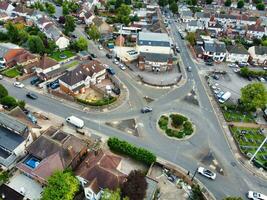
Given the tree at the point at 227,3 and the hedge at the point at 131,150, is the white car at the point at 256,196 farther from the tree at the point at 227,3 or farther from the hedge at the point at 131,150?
the tree at the point at 227,3

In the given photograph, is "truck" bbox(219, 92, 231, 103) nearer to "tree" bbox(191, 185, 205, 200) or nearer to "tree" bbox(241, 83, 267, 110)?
"tree" bbox(241, 83, 267, 110)

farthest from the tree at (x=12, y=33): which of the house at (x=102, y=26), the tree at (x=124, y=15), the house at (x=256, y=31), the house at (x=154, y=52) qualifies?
the house at (x=256, y=31)

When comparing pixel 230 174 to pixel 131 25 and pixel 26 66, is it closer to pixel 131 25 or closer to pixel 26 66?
pixel 26 66

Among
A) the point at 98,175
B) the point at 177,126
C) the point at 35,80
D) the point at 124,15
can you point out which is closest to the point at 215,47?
the point at 124,15

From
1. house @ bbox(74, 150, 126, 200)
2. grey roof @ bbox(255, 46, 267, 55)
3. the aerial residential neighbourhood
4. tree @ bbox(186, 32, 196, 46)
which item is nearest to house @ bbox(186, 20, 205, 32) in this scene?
the aerial residential neighbourhood

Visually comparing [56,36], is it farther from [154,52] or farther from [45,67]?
[154,52]
